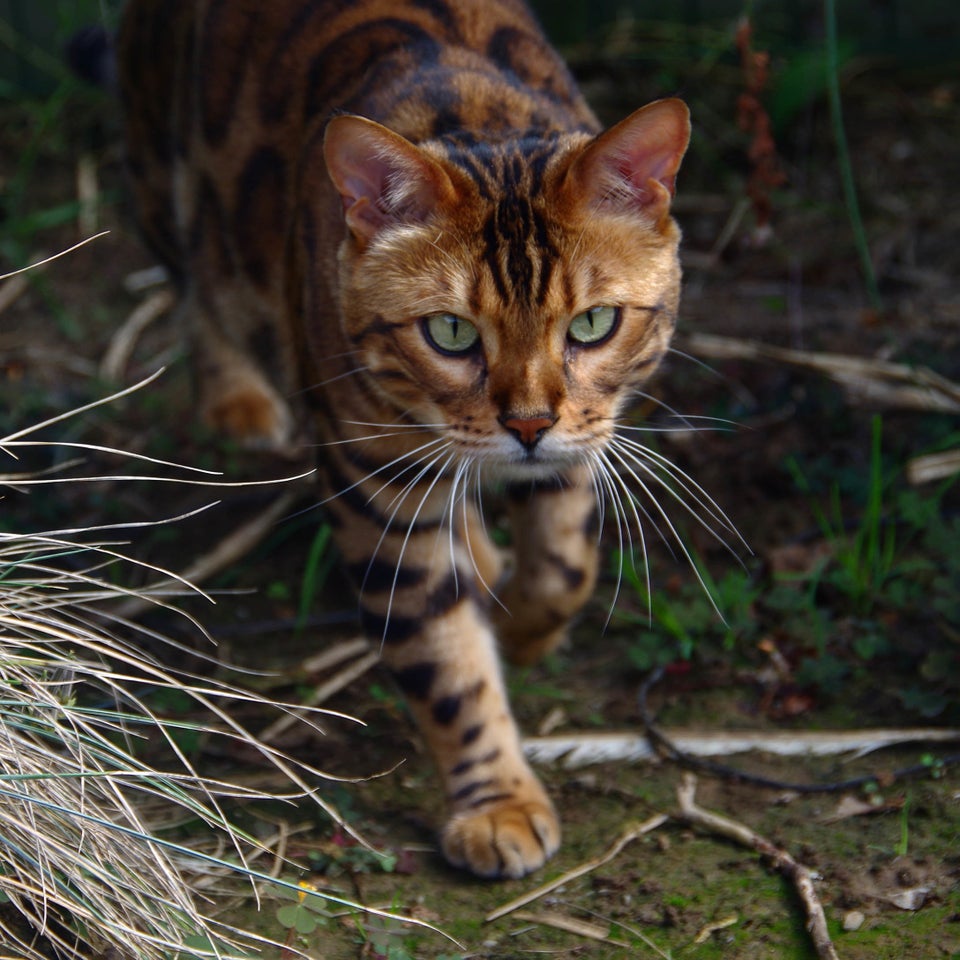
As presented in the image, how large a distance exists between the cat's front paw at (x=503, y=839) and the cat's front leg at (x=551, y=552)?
46cm

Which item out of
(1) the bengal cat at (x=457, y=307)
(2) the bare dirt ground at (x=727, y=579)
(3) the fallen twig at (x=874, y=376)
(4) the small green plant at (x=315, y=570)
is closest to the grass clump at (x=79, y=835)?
(2) the bare dirt ground at (x=727, y=579)

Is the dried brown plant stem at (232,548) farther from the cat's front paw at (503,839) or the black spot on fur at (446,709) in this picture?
the cat's front paw at (503,839)

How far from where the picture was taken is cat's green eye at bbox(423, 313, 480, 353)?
6.99 ft

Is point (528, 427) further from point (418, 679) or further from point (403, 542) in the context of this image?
point (418, 679)

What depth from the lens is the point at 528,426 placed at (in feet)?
6.77

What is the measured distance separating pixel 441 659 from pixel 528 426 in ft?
1.79

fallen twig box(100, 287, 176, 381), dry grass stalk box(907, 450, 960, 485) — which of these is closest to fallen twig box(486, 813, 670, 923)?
dry grass stalk box(907, 450, 960, 485)

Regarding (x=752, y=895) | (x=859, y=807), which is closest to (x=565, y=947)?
(x=752, y=895)

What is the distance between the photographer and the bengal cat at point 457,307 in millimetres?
2104

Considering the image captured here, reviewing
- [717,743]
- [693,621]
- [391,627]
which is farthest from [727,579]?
[391,627]

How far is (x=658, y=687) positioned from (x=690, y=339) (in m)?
1.09

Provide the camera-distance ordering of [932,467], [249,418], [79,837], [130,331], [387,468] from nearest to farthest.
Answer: [79,837] → [387,468] → [932,467] → [249,418] → [130,331]

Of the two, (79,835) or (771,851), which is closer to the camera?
(79,835)

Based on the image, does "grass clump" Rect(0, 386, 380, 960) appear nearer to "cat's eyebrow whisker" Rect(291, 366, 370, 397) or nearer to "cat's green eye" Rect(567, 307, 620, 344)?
"cat's eyebrow whisker" Rect(291, 366, 370, 397)
